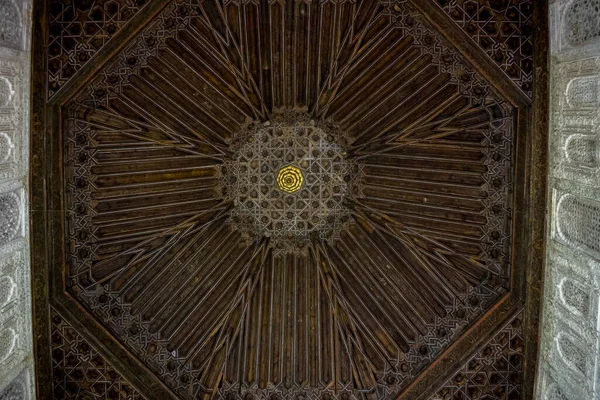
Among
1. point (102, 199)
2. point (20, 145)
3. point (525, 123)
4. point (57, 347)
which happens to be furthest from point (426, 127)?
point (57, 347)

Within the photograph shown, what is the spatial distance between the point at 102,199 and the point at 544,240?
5826mm

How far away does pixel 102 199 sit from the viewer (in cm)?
773

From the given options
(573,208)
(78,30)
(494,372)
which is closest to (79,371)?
(78,30)

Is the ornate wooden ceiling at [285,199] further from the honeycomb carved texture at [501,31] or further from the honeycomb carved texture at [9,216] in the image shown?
the honeycomb carved texture at [9,216]

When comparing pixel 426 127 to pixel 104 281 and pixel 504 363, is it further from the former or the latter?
pixel 104 281

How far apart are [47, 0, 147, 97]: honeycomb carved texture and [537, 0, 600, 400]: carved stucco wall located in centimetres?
494

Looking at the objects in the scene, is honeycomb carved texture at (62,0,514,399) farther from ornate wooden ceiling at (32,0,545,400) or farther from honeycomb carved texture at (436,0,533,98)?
honeycomb carved texture at (436,0,533,98)

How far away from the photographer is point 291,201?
8484 millimetres

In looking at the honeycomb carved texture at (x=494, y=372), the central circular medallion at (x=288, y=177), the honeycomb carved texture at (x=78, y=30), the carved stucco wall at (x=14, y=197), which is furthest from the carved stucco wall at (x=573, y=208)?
the carved stucco wall at (x=14, y=197)

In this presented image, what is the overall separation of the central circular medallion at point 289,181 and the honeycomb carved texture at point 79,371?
2.64 meters

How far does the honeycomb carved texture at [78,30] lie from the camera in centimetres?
679

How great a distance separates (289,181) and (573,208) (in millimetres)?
3879

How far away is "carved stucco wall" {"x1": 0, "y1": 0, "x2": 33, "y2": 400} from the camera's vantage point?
240 inches

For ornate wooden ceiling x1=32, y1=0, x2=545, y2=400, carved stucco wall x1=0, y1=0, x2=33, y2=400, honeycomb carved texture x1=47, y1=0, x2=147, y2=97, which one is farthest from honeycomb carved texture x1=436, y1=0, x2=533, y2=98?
carved stucco wall x1=0, y1=0, x2=33, y2=400
